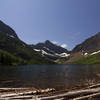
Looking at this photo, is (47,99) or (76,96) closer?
(47,99)

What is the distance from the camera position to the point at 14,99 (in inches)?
614

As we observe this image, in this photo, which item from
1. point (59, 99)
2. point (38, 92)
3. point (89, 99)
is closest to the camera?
point (59, 99)

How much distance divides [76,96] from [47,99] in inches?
153

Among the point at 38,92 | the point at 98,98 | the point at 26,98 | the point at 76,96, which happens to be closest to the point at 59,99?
the point at 76,96

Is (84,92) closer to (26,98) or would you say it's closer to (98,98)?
(98,98)

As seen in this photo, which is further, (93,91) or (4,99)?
(93,91)

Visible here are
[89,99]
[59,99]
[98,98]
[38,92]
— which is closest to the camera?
[59,99]

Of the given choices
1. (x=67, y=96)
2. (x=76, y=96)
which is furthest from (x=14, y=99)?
(x=76, y=96)

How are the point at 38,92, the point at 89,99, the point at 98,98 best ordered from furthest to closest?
the point at 38,92
the point at 98,98
the point at 89,99

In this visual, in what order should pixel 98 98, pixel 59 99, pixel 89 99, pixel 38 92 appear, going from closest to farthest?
1. pixel 59 99
2. pixel 89 99
3. pixel 98 98
4. pixel 38 92

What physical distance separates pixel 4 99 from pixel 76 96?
27.5 ft

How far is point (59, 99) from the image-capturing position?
15086mm

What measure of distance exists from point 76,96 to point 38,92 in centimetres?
642

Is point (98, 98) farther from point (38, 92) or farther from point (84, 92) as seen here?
point (38, 92)
